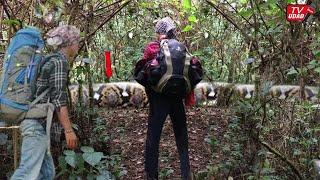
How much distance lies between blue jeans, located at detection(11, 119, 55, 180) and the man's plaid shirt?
0.20 m

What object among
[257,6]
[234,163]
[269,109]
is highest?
[257,6]

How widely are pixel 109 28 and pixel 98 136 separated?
101 inches

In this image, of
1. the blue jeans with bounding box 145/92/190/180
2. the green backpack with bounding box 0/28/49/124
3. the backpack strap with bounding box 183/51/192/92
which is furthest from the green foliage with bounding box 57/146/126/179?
the backpack strap with bounding box 183/51/192/92

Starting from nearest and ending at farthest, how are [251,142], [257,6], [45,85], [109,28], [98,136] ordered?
[45,85] → [257,6] → [251,142] → [98,136] → [109,28]

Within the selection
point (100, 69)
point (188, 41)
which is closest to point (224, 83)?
point (188, 41)

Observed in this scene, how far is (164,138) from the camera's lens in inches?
259

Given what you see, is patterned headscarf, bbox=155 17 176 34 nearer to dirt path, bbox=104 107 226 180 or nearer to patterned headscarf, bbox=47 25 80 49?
patterned headscarf, bbox=47 25 80 49

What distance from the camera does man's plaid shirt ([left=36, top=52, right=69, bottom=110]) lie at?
3.45 m

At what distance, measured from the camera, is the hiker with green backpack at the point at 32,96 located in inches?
136

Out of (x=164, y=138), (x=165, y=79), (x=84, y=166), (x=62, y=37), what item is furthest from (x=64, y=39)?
(x=164, y=138)

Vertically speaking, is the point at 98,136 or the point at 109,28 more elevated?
the point at 109,28

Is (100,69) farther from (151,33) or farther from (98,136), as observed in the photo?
(98,136)

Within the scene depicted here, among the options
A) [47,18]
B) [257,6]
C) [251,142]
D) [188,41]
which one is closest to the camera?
[47,18]

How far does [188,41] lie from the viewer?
29.0 feet
